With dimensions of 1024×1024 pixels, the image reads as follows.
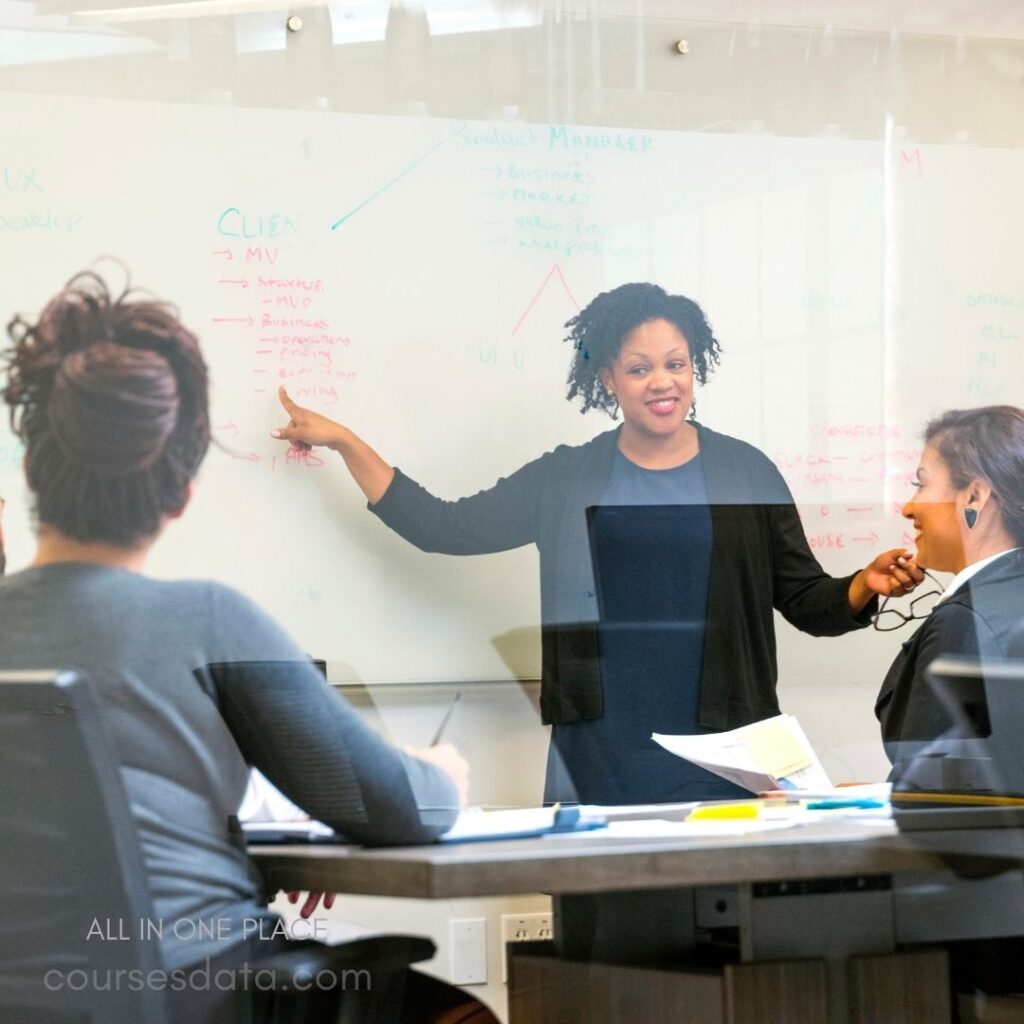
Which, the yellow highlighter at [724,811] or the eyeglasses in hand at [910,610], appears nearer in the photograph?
the yellow highlighter at [724,811]

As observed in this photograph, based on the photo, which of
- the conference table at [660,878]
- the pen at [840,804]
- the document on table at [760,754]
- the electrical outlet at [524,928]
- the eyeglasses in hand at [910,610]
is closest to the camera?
the conference table at [660,878]

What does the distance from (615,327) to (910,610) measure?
2.45 feet

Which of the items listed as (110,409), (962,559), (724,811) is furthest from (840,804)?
(110,409)

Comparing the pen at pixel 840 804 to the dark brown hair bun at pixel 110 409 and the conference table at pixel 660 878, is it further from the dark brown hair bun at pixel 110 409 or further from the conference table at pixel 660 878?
the dark brown hair bun at pixel 110 409

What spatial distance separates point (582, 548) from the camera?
8.11ft

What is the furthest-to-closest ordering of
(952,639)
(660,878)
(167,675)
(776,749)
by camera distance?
(776,749), (952,639), (167,675), (660,878)

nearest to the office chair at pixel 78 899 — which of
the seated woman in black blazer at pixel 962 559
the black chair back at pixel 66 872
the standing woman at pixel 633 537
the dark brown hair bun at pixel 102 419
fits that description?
the black chair back at pixel 66 872

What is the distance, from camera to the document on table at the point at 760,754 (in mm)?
2109

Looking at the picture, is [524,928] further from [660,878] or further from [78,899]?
[78,899]

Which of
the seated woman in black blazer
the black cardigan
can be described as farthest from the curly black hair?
the seated woman in black blazer

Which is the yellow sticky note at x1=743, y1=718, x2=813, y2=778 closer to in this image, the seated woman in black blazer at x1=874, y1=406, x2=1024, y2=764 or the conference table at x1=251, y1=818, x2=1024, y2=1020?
the seated woman in black blazer at x1=874, y1=406, x2=1024, y2=764

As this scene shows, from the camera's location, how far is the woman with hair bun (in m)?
1.56

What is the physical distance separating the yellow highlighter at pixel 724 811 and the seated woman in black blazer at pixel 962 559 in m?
0.42

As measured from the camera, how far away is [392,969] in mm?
1730
